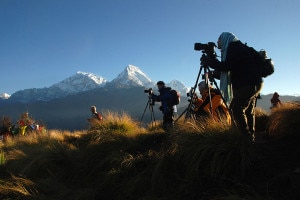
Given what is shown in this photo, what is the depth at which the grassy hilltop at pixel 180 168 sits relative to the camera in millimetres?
4477

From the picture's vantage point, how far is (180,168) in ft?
A: 17.3

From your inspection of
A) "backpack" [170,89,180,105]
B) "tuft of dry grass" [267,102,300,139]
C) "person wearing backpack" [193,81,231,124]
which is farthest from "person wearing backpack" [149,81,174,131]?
"tuft of dry grass" [267,102,300,139]

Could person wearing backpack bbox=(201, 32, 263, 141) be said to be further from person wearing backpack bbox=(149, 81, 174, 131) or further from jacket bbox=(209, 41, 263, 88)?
person wearing backpack bbox=(149, 81, 174, 131)

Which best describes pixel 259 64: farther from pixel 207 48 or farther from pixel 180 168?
pixel 180 168

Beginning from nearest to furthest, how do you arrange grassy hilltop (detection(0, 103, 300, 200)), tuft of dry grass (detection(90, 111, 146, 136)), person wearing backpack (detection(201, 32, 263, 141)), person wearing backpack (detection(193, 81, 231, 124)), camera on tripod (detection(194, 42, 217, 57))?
grassy hilltop (detection(0, 103, 300, 200)), person wearing backpack (detection(201, 32, 263, 141)), camera on tripod (detection(194, 42, 217, 57)), person wearing backpack (detection(193, 81, 231, 124)), tuft of dry grass (detection(90, 111, 146, 136))

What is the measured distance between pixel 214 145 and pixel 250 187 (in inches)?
42.3

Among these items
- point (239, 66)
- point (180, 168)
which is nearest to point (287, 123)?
point (239, 66)

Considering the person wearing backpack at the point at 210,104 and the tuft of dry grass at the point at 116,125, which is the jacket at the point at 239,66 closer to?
the person wearing backpack at the point at 210,104

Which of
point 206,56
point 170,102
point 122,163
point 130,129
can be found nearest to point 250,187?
point 122,163

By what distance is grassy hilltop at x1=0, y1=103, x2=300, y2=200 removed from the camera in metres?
4.48

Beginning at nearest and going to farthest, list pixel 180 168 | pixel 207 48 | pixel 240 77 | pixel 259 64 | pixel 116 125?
pixel 180 168 < pixel 259 64 < pixel 240 77 < pixel 207 48 < pixel 116 125

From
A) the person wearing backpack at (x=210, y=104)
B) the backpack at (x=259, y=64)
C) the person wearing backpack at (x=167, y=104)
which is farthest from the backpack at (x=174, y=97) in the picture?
the backpack at (x=259, y=64)

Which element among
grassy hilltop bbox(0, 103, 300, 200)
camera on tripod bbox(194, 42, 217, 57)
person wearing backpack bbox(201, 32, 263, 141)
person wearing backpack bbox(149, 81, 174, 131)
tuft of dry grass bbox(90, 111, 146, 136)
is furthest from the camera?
person wearing backpack bbox(149, 81, 174, 131)

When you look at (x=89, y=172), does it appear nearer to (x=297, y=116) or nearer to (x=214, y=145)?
(x=214, y=145)
